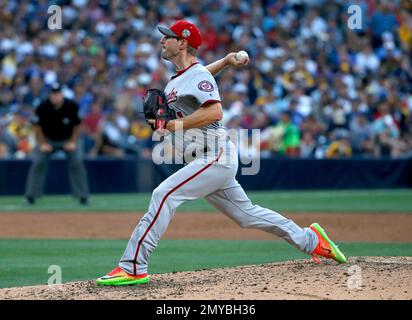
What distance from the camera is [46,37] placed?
2064cm

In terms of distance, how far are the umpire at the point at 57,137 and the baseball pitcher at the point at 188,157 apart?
337 inches

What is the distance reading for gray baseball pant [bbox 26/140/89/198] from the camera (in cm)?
1551

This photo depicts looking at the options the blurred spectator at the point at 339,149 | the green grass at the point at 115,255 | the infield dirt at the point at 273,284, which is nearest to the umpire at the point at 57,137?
the green grass at the point at 115,255

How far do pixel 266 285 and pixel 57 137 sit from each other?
9.53 meters

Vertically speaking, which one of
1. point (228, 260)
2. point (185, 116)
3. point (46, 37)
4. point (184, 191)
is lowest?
point (228, 260)

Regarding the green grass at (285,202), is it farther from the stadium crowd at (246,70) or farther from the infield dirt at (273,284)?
the infield dirt at (273,284)

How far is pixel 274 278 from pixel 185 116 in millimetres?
1507

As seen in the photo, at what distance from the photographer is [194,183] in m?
6.89

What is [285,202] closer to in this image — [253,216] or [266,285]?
[253,216]

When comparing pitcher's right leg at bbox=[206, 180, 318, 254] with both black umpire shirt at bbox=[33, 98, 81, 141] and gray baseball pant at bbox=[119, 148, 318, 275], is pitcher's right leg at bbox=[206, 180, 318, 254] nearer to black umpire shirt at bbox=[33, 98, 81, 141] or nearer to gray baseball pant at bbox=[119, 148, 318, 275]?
gray baseball pant at bbox=[119, 148, 318, 275]

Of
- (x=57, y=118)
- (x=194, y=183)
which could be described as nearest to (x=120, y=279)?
(x=194, y=183)

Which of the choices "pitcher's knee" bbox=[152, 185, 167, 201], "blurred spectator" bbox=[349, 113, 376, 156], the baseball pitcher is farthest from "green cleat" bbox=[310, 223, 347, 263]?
"blurred spectator" bbox=[349, 113, 376, 156]
